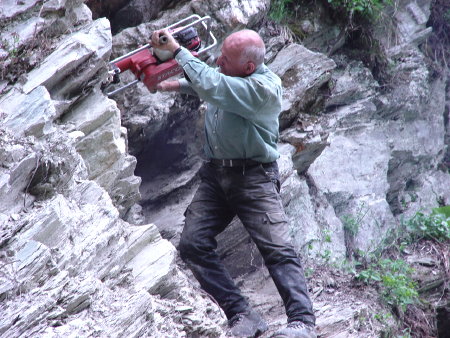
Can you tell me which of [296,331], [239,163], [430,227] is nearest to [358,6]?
[430,227]

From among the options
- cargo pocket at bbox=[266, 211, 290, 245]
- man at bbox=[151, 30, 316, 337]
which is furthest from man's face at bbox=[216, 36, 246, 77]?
cargo pocket at bbox=[266, 211, 290, 245]

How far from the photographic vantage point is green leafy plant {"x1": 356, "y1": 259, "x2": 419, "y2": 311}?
23.9 ft

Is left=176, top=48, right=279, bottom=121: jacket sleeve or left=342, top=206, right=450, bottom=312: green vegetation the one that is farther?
left=342, top=206, right=450, bottom=312: green vegetation

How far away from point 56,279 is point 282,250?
83.5 inches

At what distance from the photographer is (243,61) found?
552 cm

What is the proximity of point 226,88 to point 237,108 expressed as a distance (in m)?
0.22

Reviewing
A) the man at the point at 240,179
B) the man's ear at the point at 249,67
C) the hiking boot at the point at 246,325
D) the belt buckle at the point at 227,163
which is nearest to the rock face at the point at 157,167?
the hiking boot at the point at 246,325

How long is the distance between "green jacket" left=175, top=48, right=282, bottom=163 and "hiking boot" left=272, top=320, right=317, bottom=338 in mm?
1543

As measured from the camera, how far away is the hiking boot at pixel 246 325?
18.5 ft

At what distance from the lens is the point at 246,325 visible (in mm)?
5719

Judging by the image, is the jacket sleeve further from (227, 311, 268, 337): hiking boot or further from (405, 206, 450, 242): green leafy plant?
(405, 206, 450, 242): green leafy plant

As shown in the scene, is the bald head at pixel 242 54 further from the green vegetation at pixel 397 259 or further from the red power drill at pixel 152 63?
the green vegetation at pixel 397 259

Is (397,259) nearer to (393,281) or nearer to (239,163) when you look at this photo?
(393,281)

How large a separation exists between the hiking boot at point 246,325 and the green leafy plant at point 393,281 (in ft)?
6.84
